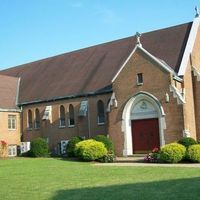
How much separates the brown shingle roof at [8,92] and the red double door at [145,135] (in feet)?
50.8

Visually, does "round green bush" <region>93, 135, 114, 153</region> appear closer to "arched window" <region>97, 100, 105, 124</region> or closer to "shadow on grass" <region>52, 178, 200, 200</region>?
"arched window" <region>97, 100, 105, 124</region>

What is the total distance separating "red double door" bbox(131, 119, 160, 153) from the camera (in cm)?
3256

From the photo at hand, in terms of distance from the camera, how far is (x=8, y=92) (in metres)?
44.7

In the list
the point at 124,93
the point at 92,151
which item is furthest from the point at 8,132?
the point at 92,151

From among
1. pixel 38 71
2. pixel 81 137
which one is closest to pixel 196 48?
pixel 81 137

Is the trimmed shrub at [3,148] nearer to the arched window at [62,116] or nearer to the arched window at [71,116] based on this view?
the arched window at [62,116]

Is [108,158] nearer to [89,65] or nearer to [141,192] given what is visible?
[89,65]

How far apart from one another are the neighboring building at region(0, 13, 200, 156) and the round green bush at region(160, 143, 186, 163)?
3.31 metres

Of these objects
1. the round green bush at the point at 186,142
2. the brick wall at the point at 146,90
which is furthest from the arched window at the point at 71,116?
the round green bush at the point at 186,142

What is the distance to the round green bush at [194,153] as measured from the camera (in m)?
26.1

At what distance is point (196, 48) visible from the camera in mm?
34938

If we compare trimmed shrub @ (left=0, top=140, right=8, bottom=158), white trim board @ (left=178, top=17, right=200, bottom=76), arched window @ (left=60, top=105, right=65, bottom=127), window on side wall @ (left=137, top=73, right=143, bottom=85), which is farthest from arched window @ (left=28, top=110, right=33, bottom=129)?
white trim board @ (left=178, top=17, right=200, bottom=76)

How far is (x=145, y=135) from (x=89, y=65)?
11092mm

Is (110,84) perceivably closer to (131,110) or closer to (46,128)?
(131,110)
